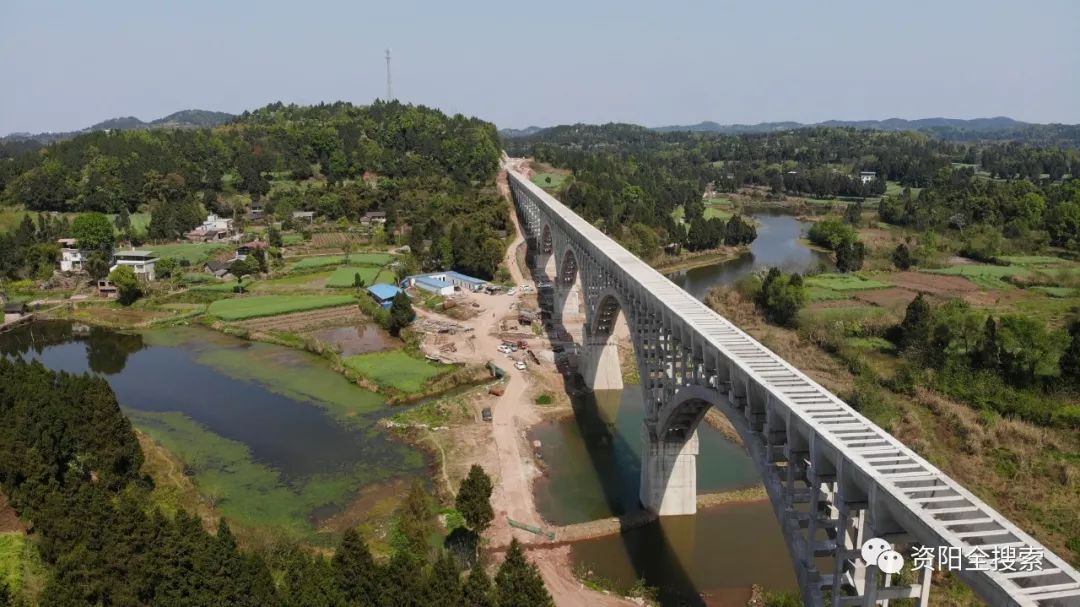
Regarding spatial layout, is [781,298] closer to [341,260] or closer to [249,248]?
[341,260]

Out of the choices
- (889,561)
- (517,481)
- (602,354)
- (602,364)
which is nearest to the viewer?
(889,561)

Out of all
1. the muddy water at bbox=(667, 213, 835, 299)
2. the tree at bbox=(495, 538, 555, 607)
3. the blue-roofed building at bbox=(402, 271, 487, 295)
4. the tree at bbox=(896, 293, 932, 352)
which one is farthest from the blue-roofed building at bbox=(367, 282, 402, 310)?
the tree at bbox=(495, 538, 555, 607)

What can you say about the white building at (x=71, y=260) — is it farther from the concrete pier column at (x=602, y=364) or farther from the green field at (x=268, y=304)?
the concrete pier column at (x=602, y=364)

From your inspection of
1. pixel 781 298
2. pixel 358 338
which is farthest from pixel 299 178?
pixel 781 298

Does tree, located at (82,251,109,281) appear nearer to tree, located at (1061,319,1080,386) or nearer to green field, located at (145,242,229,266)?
green field, located at (145,242,229,266)

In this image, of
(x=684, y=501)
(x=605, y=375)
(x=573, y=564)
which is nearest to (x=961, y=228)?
(x=605, y=375)

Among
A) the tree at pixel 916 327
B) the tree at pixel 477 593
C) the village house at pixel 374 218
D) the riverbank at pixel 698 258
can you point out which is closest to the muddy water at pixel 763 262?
the riverbank at pixel 698 258

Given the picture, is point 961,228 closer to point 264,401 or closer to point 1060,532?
point 1060,532
